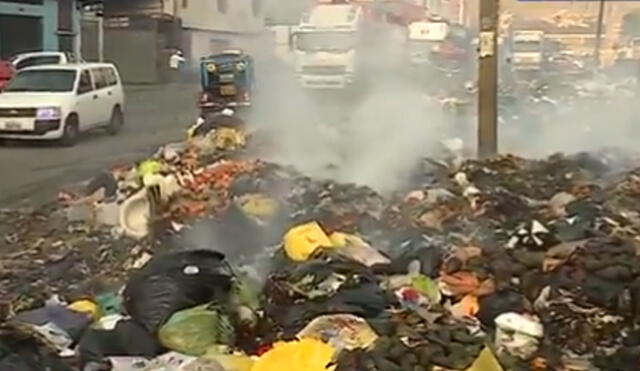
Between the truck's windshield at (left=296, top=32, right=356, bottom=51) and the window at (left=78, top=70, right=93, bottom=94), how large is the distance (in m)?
3.50

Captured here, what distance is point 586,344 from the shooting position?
13.2 ft

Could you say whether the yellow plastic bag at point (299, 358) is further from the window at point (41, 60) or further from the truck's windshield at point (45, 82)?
the window at point (41, 60)

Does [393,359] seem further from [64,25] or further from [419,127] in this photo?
[64,25]

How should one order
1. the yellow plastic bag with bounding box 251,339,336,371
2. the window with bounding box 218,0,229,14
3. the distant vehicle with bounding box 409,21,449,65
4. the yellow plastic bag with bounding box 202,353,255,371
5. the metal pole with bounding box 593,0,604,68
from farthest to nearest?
the window with bounding box 218,0,229,14 → the distant vehicle with bounding box 409,21,449,65 → the metal pole with bounding box 593,0,604,68 → the yellow plastic bag with bounding box 202,353,255,371 → the yellow plastic bag with bounding box 251,339,336,371

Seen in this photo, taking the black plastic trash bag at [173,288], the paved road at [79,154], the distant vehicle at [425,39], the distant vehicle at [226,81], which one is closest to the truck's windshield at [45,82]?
the paved road at [79,154]

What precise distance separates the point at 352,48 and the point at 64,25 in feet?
52.6

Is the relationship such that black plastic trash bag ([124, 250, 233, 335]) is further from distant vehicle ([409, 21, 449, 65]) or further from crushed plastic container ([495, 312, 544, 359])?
distant vehicle ([409, 21, 449, 65])

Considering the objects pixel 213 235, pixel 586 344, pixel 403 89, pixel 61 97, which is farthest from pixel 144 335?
pixel 61 97

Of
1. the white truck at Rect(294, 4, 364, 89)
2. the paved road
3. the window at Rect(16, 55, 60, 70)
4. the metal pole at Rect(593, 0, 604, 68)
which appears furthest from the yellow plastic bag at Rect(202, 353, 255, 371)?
the window at Rect(16, 55, 60, 70)

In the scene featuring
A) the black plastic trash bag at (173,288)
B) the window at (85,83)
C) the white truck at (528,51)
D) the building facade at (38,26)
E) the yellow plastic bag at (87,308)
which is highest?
the building facade at (38,26)

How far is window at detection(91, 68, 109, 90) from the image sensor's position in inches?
701

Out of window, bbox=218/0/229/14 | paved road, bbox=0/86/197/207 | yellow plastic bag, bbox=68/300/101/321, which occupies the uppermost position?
window, bbox=218/0/229/14

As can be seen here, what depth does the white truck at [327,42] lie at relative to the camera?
17.2 meters

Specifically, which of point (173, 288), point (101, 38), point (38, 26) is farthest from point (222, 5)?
point (173, 288)
